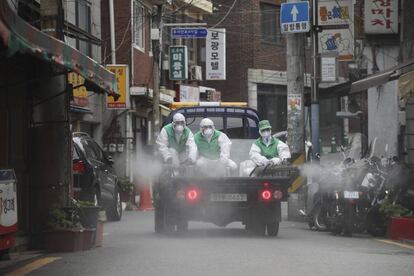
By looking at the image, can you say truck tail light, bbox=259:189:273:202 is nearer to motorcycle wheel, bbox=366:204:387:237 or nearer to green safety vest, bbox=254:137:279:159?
green safety vest, bbox=254:137:279:159

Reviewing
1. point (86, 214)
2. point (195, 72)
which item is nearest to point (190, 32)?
point (195, 72)

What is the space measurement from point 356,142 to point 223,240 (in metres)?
5.26

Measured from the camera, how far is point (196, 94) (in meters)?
36.6

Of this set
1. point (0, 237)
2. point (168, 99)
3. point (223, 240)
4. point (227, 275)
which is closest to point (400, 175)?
point (223, 240)

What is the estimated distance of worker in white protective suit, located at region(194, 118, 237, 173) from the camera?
13.9 metres

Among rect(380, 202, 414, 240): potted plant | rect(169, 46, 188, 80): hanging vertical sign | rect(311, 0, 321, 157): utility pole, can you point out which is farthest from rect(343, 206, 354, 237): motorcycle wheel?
rect(169, 46, 188, 80): hanging vertical sign

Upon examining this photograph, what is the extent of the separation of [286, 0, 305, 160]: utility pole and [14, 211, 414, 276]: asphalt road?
17.1 feet

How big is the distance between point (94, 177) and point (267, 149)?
4.14 meters

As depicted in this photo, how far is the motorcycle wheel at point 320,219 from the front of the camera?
15.4 m

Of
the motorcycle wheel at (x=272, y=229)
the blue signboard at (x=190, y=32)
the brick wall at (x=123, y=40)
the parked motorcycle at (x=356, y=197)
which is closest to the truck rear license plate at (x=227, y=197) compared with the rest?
the motorcycle wheel at (x=272, y=229)

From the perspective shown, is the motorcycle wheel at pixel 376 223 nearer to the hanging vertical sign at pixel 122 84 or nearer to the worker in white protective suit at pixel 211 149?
the worker in white protective suit at pixel 211 149

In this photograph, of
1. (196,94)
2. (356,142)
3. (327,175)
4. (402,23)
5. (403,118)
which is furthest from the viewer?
(196,94)

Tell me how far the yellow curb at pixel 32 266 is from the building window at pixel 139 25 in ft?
64.6

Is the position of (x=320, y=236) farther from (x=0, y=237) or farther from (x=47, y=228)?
(x=0, y=237)
